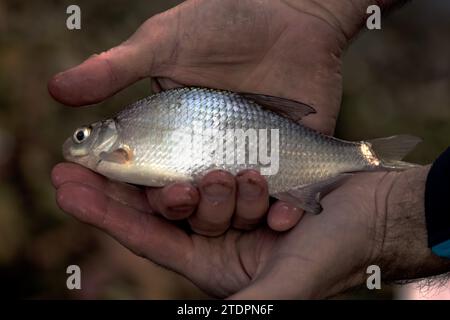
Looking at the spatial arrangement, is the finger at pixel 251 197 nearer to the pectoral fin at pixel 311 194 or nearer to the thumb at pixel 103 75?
the pectoral fin at pixel 311 194

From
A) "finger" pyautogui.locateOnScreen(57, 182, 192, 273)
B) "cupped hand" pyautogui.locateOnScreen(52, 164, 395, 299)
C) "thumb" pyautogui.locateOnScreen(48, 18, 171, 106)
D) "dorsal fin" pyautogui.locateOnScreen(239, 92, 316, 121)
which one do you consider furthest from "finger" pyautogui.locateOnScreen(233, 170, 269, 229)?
"thumb" pyautogui.locateOnScreen(48, 18, 171, 106)

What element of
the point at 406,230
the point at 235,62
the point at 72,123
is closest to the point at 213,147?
the point at 235,62

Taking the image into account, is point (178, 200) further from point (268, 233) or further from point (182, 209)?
point (268, 233)

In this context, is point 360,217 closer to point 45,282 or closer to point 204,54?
point 204,54

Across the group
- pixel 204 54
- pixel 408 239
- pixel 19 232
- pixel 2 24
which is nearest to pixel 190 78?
pixel 204 54

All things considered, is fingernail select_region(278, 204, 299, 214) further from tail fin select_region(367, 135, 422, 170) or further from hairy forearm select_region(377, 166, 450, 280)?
tail fin select_region(367, 135, 422, 170)

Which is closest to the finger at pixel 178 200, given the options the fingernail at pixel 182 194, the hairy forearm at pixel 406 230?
the fingernail at pixel 182 194

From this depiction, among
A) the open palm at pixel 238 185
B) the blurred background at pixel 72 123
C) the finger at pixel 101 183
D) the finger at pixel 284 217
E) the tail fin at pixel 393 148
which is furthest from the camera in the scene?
the blurred background at pixel 72 123
